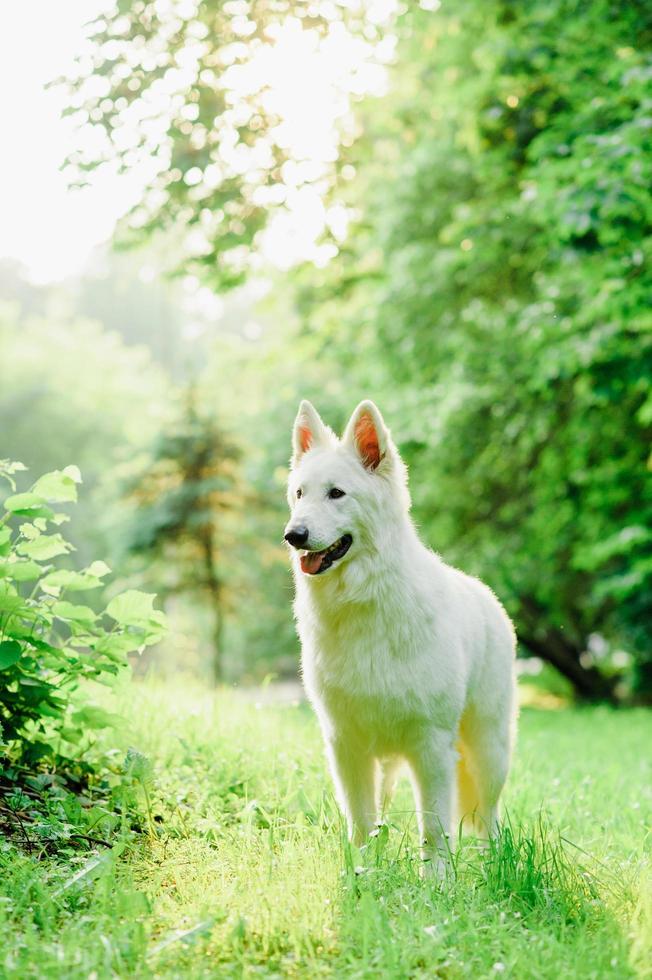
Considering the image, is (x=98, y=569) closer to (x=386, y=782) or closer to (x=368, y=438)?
(x=368, y=438)

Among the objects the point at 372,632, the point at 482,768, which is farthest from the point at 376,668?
the point at 482,768

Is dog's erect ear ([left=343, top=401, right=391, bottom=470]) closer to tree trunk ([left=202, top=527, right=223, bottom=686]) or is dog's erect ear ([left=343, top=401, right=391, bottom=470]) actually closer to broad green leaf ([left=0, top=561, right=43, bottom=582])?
broad green leaf ([left=0, top=561, right=43, bottom=582])

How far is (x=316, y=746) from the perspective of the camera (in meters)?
6.44

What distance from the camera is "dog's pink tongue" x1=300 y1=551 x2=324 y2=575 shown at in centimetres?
431

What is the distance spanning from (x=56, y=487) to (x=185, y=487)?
47.8 ft

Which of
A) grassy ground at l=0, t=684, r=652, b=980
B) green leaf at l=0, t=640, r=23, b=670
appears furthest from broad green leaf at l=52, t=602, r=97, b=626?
grassy ground at l=0, t=684, r=652, b=980

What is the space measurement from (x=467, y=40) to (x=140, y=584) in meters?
12.2

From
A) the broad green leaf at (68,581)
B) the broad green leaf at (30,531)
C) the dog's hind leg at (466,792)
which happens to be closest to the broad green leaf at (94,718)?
the broad green leaf at (68,581)

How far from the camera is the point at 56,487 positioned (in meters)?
4.77

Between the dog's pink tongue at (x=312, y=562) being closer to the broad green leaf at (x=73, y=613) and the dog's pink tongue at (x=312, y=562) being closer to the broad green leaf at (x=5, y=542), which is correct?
the broad green leaf at (x=73, y=613)

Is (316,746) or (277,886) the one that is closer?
(277,886)

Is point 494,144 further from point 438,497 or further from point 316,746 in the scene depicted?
point 316,746

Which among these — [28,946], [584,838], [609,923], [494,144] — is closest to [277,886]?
[28,946]

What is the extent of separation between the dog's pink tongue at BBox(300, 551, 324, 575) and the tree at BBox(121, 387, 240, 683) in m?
14.9
